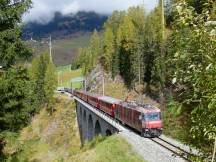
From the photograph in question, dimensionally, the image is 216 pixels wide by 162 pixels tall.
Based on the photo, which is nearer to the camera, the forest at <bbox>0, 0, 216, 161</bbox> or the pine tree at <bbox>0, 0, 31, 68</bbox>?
the forest at <bbox>0, 0, 216, 161</bbox>

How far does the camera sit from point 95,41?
587 feet

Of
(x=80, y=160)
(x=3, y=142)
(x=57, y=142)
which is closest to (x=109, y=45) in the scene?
(x=57, y=142)

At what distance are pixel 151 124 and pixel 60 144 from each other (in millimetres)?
52216

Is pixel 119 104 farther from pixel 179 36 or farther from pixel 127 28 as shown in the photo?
pixel 127 28

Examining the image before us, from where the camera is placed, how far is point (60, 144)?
282 ft

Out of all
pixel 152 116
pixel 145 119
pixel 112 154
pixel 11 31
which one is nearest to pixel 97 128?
pixel 152 116

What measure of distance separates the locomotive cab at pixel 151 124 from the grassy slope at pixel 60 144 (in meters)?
3.04

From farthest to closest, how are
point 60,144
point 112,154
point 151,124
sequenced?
point 60,144
point 151,124
point 112,154

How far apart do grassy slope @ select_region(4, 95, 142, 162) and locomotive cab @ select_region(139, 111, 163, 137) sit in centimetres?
304

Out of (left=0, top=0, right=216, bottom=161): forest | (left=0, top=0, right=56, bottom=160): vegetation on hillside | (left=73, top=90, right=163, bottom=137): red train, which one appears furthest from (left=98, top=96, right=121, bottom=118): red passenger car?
(left=0, top=0, right=56, bottom=160): vegetation on hillside

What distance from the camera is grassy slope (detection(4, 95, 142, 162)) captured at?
15864 mm

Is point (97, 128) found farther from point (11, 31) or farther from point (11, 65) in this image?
point (11, 31)

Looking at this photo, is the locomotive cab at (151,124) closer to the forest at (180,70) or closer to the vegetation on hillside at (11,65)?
the forest at (180,70)

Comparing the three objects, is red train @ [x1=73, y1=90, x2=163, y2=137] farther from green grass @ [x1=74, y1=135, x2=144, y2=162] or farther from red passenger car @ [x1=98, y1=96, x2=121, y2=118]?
green grass @ [x1=74, y1=135, x2=144, y2=162]
